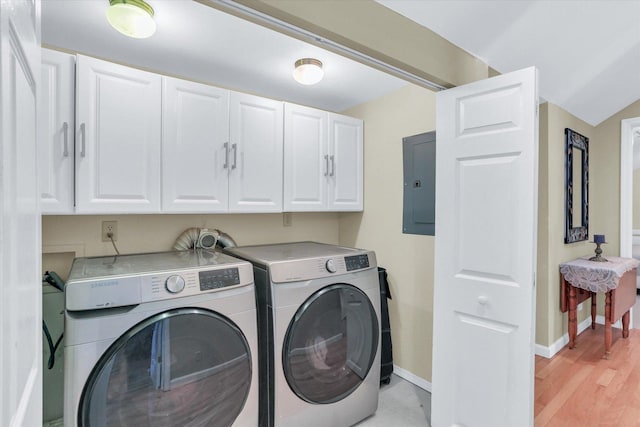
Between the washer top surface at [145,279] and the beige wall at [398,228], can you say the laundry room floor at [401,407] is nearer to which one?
the beige wall at [398,228]

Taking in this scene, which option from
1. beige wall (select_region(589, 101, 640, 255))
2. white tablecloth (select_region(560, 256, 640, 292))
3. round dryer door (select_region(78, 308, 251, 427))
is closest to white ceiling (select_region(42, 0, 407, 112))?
round dryer door (select_region(78, 308, 251, 427))

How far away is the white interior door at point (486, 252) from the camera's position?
156cm

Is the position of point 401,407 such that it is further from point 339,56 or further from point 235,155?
point 339,56

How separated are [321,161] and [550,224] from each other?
215 centimetres

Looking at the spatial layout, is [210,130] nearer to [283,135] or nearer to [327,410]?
[283,135]

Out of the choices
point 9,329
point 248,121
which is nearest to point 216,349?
point 9,329

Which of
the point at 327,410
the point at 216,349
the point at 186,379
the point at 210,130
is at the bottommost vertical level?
the point at 327,410

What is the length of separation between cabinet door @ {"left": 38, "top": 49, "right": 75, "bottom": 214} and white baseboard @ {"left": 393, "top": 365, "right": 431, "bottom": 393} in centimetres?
245

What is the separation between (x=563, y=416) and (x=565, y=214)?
1840 mm

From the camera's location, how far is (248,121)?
2.21 m

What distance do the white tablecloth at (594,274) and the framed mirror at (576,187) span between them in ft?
0.94

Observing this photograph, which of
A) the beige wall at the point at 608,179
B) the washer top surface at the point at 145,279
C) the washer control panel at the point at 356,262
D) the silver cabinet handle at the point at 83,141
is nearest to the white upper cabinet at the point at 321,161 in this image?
the washer control panel at the point at 356,262

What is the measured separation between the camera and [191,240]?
2246 millimetres

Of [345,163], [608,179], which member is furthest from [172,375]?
[608,179]
